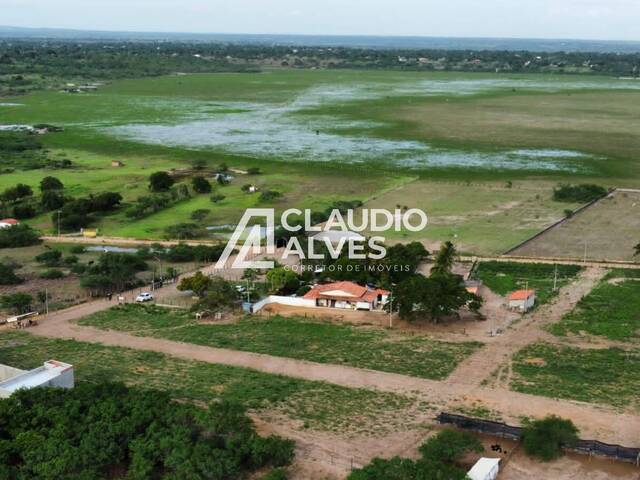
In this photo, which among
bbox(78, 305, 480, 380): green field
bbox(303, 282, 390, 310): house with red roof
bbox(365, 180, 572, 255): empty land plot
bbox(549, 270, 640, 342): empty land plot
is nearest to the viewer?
bbox(78, 305, 480, 380): green field

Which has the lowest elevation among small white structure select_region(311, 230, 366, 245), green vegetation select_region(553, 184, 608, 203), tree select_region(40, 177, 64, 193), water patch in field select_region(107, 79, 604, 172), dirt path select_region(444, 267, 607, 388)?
dirt path select_region(444, 267, 607, 388)

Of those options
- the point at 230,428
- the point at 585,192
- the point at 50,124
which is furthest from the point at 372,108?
the point at 230,428

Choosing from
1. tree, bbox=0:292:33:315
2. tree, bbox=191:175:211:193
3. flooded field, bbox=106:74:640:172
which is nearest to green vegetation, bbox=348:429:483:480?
tree, bbox=0:292:33:315

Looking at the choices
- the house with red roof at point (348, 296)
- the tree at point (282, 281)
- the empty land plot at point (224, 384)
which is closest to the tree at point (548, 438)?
the empty land plot at point (224, 384)

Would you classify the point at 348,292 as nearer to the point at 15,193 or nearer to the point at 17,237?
the point at 17,237

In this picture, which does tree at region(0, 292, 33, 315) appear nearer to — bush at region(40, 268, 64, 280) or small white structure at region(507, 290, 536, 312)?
bush at region(40, 268, 64, 280)

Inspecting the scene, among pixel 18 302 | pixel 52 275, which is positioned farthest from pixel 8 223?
pixel 18 302
